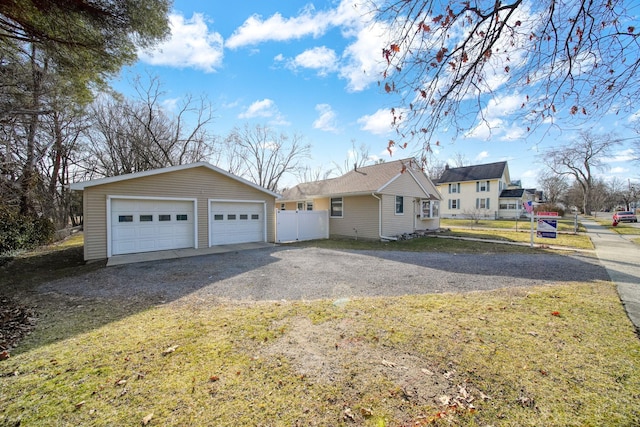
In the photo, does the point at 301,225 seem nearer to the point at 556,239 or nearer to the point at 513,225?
the point at 556,239

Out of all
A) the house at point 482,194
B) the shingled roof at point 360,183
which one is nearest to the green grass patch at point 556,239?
the shingled roof at point 360,183

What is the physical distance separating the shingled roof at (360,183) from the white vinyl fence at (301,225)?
1708mm

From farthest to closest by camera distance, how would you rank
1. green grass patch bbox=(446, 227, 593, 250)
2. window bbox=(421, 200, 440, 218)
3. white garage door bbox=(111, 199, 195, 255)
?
window bbox=(421, 200, 440, 218) → green grass patch bbox=(446, 227, 593, 250) → white garage door bbox=(111, 199, 195, 255)

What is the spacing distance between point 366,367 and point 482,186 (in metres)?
37.3

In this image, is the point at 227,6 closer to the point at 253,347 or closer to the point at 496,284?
the point at 253,347

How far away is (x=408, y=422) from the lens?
2.12 meters

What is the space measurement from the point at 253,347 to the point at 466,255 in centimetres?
992

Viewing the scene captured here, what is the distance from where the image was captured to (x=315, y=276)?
711 cm

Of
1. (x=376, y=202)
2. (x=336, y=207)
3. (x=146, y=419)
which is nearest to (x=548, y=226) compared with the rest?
(x=376, y=202)

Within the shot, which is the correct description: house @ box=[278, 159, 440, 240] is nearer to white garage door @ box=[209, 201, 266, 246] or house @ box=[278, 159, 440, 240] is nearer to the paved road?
white garage door @ box=[209, 201, 266, 246]

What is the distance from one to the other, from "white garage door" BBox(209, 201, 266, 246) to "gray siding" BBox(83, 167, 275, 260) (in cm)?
32

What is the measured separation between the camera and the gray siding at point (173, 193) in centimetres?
912

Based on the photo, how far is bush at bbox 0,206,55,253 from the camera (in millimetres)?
10281

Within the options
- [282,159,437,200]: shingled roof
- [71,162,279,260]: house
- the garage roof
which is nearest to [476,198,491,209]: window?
[282,159,437,200]: shingled roof
